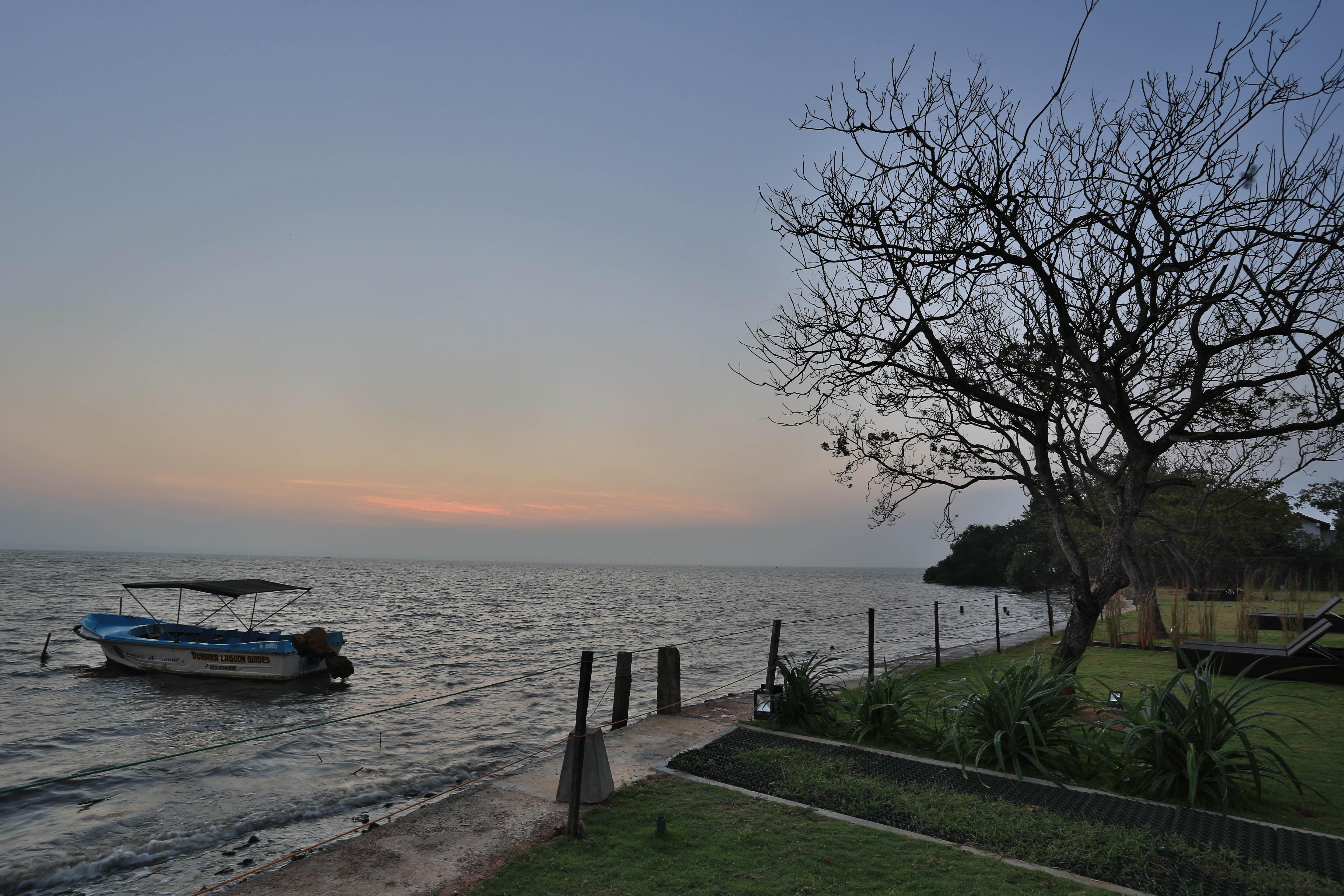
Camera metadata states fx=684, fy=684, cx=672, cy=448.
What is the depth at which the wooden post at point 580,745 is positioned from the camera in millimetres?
5121

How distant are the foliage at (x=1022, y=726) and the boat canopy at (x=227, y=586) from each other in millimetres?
16190

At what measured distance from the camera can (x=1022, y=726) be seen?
6.91m

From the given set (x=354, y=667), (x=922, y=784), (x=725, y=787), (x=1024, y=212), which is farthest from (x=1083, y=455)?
(x=354, y=667)

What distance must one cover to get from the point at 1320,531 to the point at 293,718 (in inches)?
3140

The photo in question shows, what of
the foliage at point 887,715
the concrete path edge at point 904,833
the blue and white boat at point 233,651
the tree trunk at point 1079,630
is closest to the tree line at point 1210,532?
the tree trunk at point 1079,630

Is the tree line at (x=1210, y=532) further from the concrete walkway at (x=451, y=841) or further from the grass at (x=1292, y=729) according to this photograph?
the concrete walkway at (x=451, y=841)

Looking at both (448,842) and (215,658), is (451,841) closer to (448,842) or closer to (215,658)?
(448,842)

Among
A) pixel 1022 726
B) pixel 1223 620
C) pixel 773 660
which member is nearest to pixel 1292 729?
pixel 1022 726

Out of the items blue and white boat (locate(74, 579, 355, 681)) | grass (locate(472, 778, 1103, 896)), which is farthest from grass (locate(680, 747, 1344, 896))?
blue and white boat (locate(74, 579, 355, 681))

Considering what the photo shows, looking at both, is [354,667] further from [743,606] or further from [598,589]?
[598,589]

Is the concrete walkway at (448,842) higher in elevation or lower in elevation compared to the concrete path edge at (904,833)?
lower

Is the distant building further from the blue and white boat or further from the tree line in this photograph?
the blue and white boat

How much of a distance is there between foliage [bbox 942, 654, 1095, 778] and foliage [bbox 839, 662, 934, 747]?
0.45 metres

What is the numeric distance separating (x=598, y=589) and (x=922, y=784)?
70.3m
